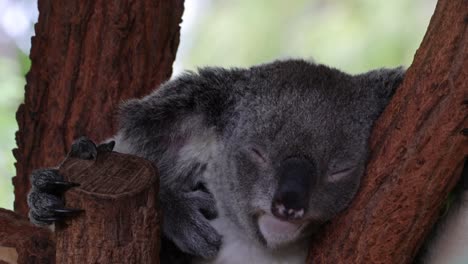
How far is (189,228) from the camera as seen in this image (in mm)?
2242

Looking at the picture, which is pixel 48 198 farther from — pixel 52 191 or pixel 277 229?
pixel 277 229

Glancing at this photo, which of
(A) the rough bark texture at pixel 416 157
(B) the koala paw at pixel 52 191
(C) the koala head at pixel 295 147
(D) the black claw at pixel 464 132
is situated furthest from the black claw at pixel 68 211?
(D) the black claw at pixel 464 132

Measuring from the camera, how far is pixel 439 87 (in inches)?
72.1

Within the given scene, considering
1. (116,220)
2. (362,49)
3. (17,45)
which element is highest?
(362,49)

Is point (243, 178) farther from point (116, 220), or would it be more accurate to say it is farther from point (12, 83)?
point (12, 83)

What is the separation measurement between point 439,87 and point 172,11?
1.57 m

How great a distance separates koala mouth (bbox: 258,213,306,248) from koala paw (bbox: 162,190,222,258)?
23cm

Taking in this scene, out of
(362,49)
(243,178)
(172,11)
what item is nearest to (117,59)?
(172,11)

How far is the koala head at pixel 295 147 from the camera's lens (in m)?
2.01

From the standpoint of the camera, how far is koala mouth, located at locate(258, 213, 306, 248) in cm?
202

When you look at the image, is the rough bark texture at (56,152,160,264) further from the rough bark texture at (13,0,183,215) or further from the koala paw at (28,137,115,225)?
the rough bark texture at (13,0,183,215)

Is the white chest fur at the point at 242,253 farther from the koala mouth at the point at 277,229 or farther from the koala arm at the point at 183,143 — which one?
the koala mouth at the point at 277,229

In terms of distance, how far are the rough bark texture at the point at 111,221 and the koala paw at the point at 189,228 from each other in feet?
0.87

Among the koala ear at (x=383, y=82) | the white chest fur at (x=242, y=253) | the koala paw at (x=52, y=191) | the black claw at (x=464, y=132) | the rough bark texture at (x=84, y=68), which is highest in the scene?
the rough bark texture at (x=84, y=68)
